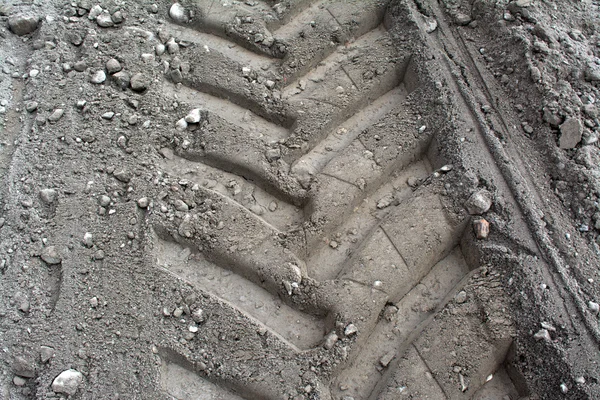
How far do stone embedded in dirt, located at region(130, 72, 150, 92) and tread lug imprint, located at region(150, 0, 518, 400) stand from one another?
115 mm

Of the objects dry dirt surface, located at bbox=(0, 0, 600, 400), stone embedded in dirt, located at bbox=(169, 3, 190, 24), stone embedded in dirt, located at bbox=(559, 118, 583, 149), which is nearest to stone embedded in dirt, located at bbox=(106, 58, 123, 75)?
dry dirt surface, located at bbox=(0, 0, 600, 400)

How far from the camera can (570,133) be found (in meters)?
2.07

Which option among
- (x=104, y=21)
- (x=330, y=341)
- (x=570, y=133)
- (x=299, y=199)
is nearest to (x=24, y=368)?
(x=330, y=341)

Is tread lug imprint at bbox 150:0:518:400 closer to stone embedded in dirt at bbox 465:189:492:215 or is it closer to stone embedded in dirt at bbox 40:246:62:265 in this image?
stone embedded in dirt at bbox 465:189:492:215

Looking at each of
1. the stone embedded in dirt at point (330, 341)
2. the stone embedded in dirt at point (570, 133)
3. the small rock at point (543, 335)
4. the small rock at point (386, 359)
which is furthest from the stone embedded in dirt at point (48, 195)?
the stone embedded in dirt at point (570, 133)

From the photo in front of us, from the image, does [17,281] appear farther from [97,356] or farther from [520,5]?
[520,5]

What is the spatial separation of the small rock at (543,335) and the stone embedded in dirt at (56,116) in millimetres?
1953

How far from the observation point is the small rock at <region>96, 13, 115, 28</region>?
97.6 inches

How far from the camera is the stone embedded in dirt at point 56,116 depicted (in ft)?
7.23

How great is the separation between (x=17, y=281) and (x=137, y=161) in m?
0.60

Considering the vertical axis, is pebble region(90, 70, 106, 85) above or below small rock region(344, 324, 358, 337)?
above

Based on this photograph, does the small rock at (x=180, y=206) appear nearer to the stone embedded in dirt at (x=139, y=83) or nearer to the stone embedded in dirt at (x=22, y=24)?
the stone embedded in dirt at (x=139, y=83)

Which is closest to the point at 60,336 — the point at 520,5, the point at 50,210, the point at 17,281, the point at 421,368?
the point at 17,281

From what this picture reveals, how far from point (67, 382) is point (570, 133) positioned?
1978 mm
